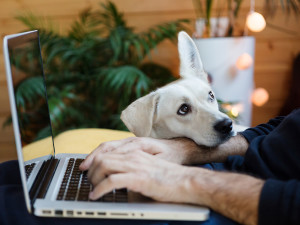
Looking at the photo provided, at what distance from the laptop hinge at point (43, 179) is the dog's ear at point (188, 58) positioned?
0.61 m

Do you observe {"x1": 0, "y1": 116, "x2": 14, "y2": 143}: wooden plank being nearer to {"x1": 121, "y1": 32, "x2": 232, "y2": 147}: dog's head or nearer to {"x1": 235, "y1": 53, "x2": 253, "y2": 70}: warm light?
{"x1": 235, "y1": 53, "x2": 253, "y2": 70}: warm light

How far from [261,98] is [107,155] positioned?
2.18 metres

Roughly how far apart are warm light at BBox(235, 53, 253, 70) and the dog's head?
98 cm

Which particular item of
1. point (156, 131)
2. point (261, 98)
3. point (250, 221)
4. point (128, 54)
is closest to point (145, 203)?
point (250, 221)

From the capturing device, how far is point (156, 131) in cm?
122

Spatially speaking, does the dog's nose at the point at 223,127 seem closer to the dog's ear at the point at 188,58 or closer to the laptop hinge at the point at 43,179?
the dog's ear at the point at 188,58

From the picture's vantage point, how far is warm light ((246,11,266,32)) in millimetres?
2365

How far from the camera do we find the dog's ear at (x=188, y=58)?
1.23 metres

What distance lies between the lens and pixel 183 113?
1.19m

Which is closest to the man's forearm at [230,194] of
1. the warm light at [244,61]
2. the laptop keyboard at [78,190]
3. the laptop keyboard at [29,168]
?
the laptop keyboard at [78,190]

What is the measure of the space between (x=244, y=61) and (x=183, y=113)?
1183mm

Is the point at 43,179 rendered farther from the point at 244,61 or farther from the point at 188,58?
the point at 244,61

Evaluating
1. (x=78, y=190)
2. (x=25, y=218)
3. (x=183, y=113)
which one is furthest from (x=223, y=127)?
(x=25, y=218)

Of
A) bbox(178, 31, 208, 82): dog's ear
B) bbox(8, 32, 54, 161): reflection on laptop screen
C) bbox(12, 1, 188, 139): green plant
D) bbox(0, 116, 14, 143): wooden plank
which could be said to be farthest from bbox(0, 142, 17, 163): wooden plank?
bbox(178, 31, 208, 82): dog's ear
